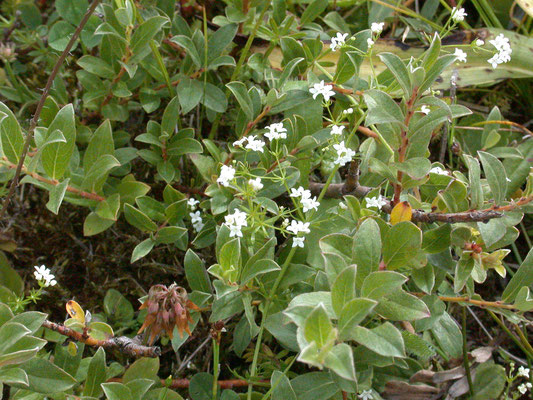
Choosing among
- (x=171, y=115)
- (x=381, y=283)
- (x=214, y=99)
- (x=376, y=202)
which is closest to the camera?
(x=381, y=283)

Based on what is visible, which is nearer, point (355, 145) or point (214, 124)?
point (355, 145)

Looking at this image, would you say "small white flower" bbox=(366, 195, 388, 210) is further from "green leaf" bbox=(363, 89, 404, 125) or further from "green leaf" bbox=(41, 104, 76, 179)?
"green leaf" bbox=(41, 104, 76, 179)

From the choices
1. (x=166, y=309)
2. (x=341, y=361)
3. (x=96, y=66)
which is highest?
(x=96, y=66)

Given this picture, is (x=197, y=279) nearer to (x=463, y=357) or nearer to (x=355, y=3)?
(x=463, y=357)

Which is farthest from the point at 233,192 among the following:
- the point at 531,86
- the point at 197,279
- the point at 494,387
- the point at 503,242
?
the point at 531,86

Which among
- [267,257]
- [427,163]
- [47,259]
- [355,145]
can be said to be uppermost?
[427,163]

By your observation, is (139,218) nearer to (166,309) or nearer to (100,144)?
(100,144)

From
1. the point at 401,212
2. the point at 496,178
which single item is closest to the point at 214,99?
the point at 401,212
